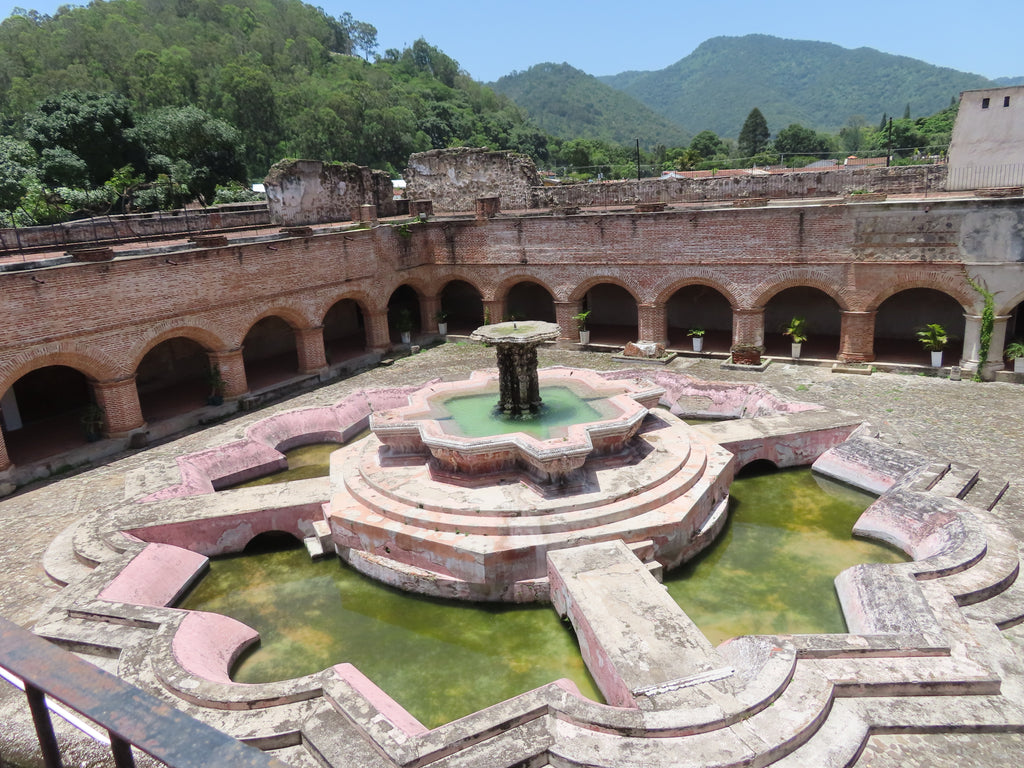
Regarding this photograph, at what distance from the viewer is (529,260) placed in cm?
2023

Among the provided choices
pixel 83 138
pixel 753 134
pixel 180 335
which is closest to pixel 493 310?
pixel 180 335

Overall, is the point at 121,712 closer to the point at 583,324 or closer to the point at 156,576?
the point at 156,576

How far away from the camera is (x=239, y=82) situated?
51312mm

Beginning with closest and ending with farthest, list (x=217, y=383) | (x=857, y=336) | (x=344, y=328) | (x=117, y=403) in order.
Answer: (x=117, y=403)
(x=217, y=383)
(x=857, y=336)
(x=344, y=328)

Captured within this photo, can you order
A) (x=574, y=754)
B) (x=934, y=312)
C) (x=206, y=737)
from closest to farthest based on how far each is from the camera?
(x=206, y=737)
(x=574, y=754)
(x=934, y=312)

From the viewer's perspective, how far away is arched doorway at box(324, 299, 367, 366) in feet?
69.8

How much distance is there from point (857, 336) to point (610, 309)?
8269 mm

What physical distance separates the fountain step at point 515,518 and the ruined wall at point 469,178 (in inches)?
658

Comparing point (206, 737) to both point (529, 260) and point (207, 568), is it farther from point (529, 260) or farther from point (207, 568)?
point (529, 260)

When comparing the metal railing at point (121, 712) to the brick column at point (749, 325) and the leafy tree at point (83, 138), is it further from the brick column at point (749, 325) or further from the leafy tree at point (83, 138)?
the leafy tree at point (83, 138)

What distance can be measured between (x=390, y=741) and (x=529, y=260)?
643 inches

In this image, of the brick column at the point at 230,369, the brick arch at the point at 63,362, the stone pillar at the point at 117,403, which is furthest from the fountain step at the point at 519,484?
the brick column at the point at 230,369

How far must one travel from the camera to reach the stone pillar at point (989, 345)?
1459 cm

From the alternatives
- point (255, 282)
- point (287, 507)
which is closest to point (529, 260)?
A: point (255, 282)
